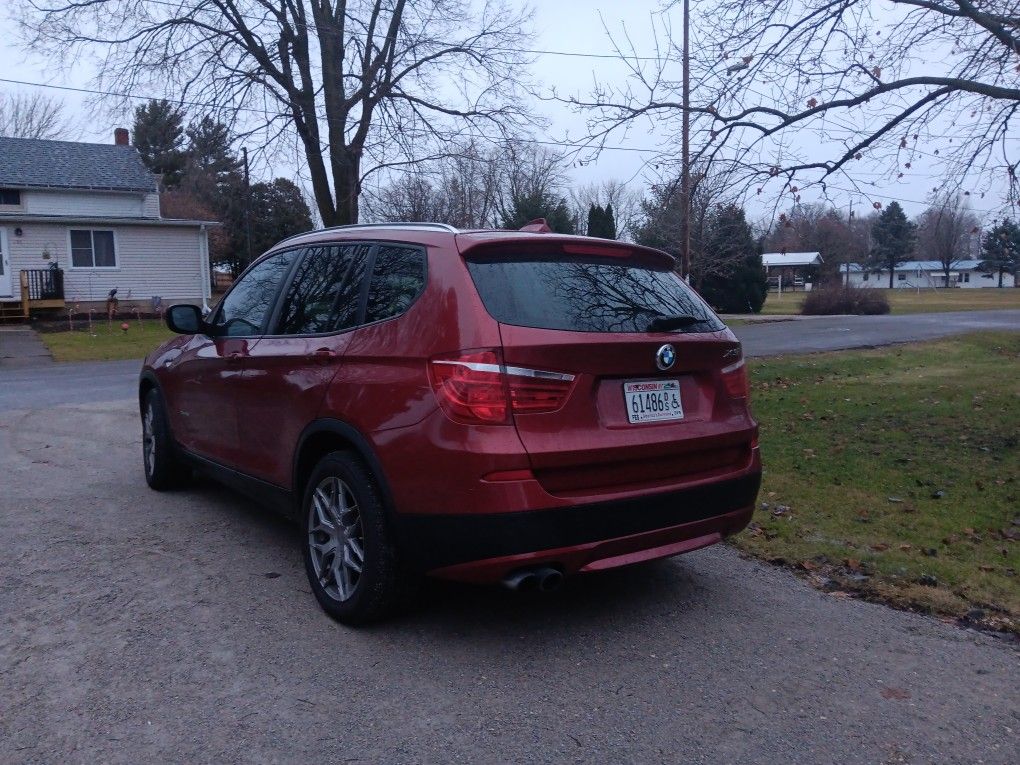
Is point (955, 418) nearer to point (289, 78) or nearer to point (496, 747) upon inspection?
point (496, 747)

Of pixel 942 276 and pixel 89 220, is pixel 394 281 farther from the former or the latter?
pixel 942 276

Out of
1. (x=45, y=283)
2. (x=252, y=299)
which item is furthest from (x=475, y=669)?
(x=45, y=283)

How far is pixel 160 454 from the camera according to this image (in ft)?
22.1

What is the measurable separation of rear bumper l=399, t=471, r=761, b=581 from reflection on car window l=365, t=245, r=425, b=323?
98cm

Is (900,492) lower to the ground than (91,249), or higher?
lower

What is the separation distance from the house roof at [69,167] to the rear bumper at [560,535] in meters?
29.8

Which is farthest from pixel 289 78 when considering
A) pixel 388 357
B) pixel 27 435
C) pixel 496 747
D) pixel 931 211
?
pixel 496 747

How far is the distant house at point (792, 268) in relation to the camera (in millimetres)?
75812

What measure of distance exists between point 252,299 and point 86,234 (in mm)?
27310

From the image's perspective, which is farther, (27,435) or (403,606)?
(27,435)

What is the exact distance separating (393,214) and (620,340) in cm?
3061

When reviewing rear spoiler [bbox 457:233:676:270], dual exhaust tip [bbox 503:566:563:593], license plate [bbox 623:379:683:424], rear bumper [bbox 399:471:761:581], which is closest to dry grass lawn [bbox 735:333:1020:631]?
rear bumper [bbox 399:471:761:581]

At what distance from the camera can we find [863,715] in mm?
3389

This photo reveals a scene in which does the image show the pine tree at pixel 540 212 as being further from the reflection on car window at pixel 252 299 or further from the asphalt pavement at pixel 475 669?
the asphalt pavement at pixel 475 669
